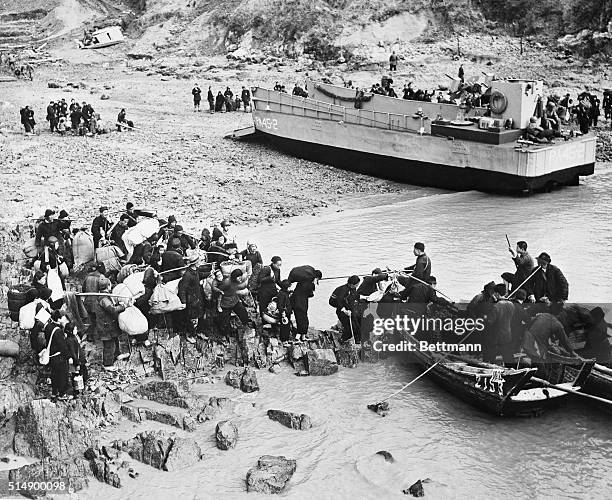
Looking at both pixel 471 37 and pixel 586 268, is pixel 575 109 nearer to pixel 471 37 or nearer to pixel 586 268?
pixel 586 268

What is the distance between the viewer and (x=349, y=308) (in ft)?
38.6

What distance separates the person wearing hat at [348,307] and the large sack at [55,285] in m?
3.71

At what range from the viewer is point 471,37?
35781 mm

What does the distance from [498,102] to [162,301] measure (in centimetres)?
1294

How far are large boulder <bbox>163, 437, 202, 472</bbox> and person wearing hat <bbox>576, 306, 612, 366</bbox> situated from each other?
15.3ft

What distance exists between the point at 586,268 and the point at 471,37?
22.0 m

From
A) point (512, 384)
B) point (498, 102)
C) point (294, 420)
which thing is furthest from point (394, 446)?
point (498, 102)

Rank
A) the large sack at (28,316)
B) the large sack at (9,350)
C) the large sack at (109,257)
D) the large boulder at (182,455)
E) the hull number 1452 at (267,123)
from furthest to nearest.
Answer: the hull number 1452 at (267,123) → the large sack at (109,257) → the large sack at (9,350) → the large sack at (28,316) → the large boulder at (182,455)

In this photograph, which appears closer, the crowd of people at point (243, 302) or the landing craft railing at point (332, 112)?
the crowd of people at point (243, 302)

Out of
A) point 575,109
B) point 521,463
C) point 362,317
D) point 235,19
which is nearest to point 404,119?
point 575,109

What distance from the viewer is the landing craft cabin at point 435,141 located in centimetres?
2084

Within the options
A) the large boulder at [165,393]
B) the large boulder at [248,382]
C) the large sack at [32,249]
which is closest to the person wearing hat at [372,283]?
the large boulder at [248,382]

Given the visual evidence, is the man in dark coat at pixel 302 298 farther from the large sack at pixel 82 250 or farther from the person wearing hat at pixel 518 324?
the large sack at pixel 82 250

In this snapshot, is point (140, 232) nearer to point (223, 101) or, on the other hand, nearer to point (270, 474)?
point (270, 474)
